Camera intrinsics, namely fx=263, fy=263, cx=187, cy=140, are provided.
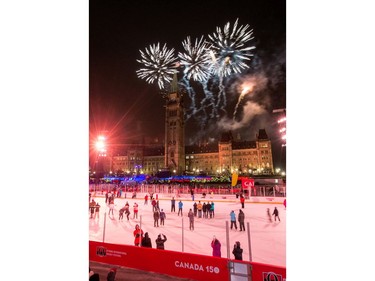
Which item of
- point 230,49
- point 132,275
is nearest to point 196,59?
point 230,49

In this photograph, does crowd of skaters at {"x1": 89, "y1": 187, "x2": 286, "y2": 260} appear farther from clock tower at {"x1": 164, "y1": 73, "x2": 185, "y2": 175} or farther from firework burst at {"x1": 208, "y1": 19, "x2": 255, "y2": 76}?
firework burst at {"x1": 208, "y1": 19, "x2": 255, "y2": 76}

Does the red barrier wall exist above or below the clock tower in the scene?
below

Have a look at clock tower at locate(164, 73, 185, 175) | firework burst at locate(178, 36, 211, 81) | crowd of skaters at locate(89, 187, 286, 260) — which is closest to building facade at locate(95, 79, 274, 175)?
clock tower at locate(164, 73, 185, 175)

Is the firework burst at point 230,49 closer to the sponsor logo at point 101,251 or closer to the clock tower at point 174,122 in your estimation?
the clock tower at point 174,122

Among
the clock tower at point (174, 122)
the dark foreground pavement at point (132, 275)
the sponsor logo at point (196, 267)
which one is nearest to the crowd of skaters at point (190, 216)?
A: the sponsor logo at point (196, 267)

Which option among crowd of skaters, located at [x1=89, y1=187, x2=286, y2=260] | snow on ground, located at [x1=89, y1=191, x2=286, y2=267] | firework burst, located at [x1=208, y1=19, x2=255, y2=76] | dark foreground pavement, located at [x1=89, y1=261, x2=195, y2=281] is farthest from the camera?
firework burst, located at [x1=208, y1=19, x2=255, y2=76]

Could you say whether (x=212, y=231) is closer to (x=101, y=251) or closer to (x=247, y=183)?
(x=101, y=251)
